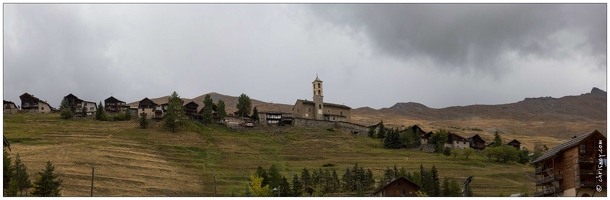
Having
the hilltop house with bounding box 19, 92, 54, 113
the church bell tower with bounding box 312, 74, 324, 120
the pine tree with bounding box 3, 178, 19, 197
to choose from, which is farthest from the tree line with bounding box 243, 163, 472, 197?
the hilltop house with bounding box 19, 92, 54, 113

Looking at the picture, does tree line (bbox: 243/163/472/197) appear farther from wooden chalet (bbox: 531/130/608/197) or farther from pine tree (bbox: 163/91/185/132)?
pine tree (bbox: 163/91/185/132)

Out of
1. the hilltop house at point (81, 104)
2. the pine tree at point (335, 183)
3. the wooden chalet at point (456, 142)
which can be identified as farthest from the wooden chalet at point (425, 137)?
the hilltop house at point (81, 104)

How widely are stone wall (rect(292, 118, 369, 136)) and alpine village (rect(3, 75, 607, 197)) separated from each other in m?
0.26

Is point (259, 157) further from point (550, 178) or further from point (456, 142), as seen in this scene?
point (550, 178)

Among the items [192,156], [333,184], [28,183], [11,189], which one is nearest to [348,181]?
[333,184]

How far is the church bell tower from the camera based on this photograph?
6166 inches

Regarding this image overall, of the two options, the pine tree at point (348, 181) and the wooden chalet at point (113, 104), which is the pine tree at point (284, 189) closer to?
the pine tree at point (348, 181)

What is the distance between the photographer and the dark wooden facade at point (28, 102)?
153250mm

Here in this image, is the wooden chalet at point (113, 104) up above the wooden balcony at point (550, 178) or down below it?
above

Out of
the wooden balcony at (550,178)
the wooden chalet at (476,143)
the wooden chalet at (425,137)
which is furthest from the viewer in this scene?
the wooden chalet at (476,143)

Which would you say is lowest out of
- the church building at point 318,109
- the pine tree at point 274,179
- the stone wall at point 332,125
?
the pine tree at point 274,179

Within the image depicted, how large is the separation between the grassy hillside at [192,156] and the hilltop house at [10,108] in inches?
321

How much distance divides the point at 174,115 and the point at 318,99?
39.5m

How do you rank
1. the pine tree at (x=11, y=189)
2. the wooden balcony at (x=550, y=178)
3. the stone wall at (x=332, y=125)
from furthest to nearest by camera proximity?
the stone wall at (x=332, y=125) < the pine tree at (x=11, y=189) < the wooden balcony at (x=550, y=178)
